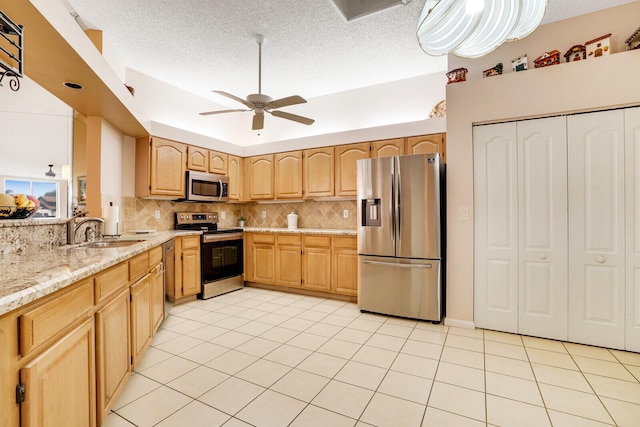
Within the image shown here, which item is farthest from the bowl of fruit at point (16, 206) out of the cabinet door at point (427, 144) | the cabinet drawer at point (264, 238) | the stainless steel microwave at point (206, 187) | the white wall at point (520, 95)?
the cabinet door at point (427, 144)

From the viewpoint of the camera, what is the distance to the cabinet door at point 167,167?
3801 mm

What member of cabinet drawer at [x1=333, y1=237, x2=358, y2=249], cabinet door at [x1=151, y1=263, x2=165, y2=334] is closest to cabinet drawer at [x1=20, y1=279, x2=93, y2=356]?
cabinet door at [x1=151, y1=263, x2=165, y2=334]

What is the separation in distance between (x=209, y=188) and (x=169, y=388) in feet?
9.62

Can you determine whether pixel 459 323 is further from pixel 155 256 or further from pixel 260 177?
pixel 260 177

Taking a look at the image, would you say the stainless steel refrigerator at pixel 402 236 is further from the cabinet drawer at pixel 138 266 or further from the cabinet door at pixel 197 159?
the cabinet door at pixel 197 159

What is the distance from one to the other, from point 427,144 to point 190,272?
339cm

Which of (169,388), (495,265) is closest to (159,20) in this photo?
(169,388)

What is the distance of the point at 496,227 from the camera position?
2893 mm

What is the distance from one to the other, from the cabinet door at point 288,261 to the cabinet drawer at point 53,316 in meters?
2.97

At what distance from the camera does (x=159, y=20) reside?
9.36 ft

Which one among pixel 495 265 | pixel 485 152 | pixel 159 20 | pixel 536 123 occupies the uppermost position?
pixel 159 20

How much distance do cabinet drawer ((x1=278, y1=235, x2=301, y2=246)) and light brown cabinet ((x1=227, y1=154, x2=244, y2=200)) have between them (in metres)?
1.13

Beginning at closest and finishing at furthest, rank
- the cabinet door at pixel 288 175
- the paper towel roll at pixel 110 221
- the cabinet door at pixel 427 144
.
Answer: the paper towel roll at pixel 110 221, the cabinet door at pixel 427 144, the cabinet door at pixel 288 175

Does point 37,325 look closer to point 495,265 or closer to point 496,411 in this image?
point 496,411
